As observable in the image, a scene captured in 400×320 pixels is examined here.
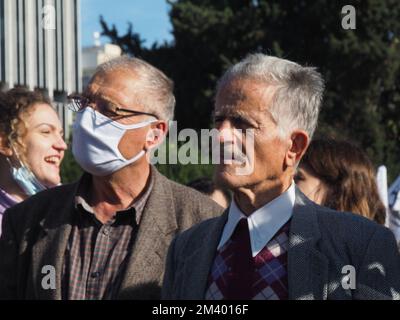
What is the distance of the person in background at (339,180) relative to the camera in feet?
15.5

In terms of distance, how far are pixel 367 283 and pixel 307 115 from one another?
2.36 feet

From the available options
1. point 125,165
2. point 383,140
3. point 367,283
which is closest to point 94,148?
point 125,165

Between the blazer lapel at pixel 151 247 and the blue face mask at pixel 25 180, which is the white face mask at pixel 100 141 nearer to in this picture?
the blazer lapel at pixel 151 247

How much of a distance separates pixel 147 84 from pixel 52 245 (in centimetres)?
91

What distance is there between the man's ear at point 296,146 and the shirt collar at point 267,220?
101mm

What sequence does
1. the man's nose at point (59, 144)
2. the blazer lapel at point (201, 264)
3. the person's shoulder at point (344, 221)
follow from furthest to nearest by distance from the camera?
the man's nose at point (59, 144) < the blazer lapel at point (201, 264) < the person's shoulder at point (344, 221)

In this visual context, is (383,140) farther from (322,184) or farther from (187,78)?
(322,184)

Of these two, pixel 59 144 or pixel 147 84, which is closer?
pixel 147 84

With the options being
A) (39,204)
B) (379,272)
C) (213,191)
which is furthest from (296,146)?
(213,191)

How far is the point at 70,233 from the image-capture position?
12.2 feet

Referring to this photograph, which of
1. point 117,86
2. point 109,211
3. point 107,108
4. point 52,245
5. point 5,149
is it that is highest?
point 117,86

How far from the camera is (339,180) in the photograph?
4.76 meters

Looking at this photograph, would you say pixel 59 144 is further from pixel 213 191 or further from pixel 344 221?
pixel 344 221

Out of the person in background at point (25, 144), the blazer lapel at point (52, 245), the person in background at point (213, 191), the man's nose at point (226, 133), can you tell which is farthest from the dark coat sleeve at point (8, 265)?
the person in background at point (213, 191)
